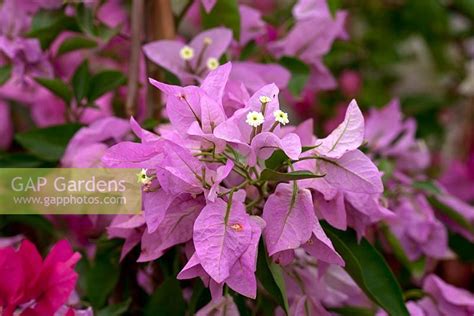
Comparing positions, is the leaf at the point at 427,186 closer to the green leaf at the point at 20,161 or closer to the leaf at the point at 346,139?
the leaf at the point at 346,139

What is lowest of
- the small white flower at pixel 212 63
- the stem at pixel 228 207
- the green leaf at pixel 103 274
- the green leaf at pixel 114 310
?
the green leaf at pixel 103 274

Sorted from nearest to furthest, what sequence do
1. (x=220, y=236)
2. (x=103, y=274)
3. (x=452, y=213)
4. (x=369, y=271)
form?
1. (x=220, y=236)
2. (x=369, y=271)
3. (x=103, y=274)
4. (x=452, y=213)

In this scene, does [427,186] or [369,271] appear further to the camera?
[427,186]

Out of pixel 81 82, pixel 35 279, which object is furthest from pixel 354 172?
pixel 81 82

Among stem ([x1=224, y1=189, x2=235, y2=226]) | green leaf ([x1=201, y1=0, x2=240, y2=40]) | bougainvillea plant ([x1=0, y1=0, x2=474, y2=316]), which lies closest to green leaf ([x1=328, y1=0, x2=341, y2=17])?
bougainvillea plant ([x1=0, y1=0, x2=474, y2=316])

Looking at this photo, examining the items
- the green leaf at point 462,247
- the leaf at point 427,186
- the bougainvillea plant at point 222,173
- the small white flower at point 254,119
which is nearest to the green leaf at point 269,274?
the bougainvillea plant at point 222,173

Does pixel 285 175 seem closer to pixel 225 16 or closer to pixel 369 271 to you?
pixel 369 271

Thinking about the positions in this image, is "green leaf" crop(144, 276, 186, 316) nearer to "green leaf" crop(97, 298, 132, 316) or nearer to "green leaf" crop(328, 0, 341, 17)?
"green leaf" crop(97, 298, 132, 316)
